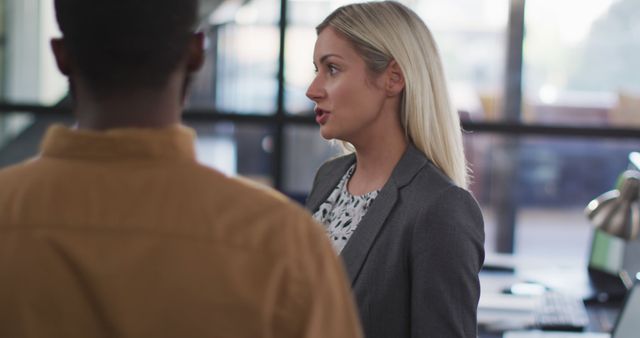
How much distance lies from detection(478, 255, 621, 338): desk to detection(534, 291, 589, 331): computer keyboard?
31 mm

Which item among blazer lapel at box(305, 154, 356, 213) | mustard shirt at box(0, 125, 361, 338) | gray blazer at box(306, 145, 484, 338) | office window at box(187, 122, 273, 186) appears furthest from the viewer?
office window at box(187, 122, 273, 186)

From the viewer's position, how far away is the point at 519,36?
4.68 m

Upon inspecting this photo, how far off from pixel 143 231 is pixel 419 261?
91 cm

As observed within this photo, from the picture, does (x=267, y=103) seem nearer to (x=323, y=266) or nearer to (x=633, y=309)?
(x=633, y=309)

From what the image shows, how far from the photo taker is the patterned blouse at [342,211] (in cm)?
190

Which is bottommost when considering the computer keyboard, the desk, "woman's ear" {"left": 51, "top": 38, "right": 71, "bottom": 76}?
the desk

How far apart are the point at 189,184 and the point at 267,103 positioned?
3.93 meters

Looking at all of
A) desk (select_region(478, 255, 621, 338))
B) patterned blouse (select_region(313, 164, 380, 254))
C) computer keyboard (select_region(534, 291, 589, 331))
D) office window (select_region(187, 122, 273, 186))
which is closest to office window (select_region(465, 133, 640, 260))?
office window (select_region(187, 122, 273, 186))

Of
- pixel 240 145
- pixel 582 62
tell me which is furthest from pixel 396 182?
pixel 582 62

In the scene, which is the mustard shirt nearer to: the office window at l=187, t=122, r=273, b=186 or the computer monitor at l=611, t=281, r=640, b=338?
the computer monitor at l=611, t=281, r=640, b=338

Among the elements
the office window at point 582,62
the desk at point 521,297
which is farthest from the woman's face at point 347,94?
the office window at point 582,62

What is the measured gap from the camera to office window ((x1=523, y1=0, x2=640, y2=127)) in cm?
466

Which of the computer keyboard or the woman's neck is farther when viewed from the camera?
the computer keyboard

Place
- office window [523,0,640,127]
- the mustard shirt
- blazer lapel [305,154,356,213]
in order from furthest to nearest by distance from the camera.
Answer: office window [523,0,640,127], blazer lapel [305,154,356,213], the mustard shirt
